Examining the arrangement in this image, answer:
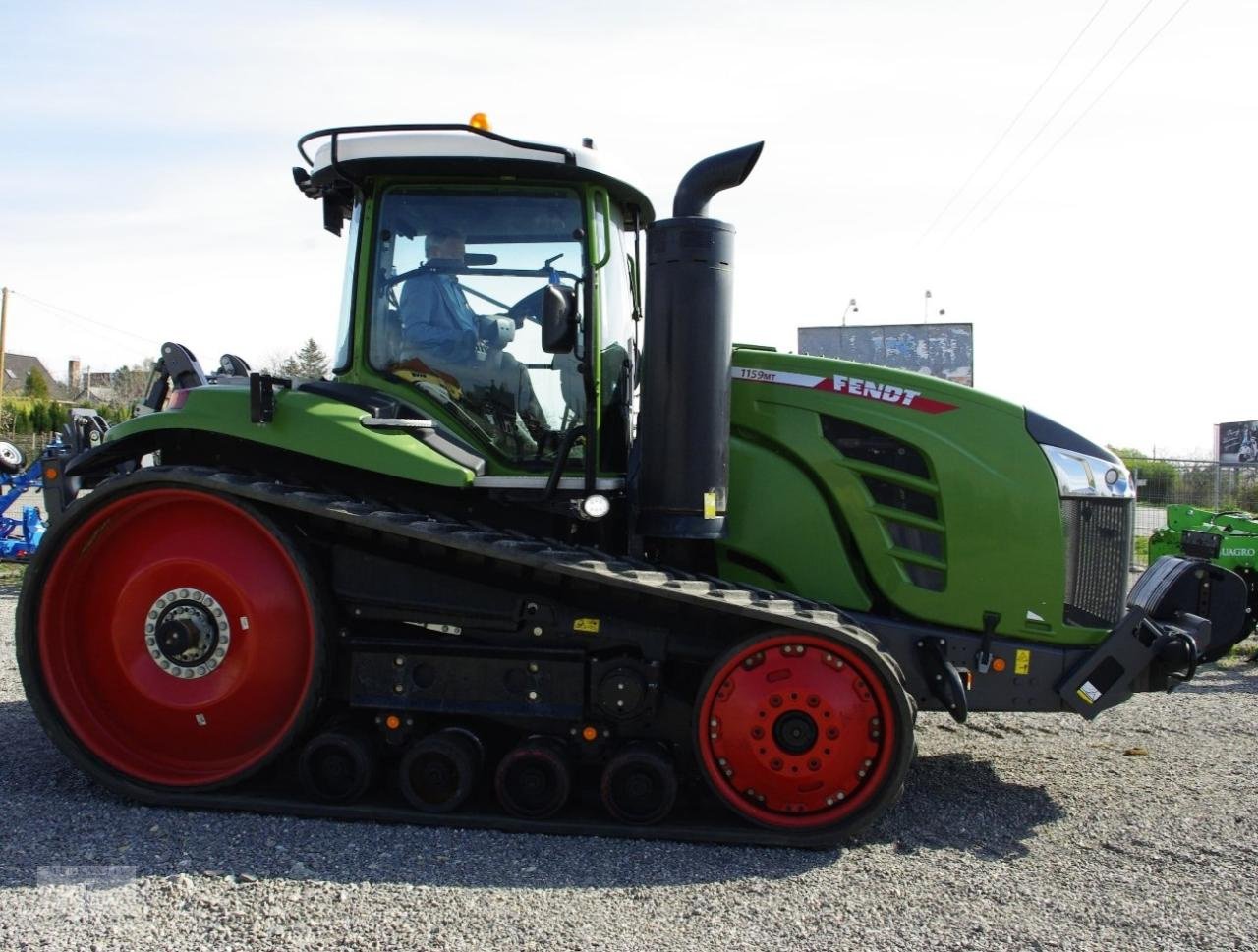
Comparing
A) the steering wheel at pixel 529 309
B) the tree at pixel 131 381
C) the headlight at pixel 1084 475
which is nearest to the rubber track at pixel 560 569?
the steering wheel at pixel 529 309

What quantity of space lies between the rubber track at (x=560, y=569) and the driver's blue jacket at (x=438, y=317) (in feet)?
2.43

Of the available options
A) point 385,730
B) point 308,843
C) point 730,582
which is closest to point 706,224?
point 730,582

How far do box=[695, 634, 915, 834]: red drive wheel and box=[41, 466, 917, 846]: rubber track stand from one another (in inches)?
3.0

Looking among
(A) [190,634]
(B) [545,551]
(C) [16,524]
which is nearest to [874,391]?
(B) [545,551]

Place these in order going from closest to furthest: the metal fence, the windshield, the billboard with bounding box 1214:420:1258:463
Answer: the windshield < the metal fence < the billboard with bounding box 1214:420:1258:463

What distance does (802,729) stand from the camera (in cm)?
434

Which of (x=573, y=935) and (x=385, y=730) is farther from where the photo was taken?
(x=385, y=730)

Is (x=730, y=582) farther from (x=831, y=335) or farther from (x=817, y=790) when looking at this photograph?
(x=831, y=335)

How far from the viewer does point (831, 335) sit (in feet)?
81.2

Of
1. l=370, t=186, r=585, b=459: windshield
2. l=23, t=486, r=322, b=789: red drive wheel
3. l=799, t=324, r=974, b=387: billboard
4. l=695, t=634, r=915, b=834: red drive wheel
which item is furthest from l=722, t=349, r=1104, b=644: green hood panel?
l=799, t=324, r=974, b=387: billboard

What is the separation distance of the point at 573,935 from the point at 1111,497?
3.06 metres

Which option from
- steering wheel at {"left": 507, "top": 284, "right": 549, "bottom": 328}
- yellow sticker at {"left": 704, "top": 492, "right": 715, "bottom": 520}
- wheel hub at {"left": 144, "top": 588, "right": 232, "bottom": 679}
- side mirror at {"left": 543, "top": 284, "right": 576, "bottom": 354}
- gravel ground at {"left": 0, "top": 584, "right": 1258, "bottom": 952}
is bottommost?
gravel ground at {"left": 0, "top": 584, "right": 1258, "bottom": 952}

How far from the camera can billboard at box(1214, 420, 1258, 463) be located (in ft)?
69.9

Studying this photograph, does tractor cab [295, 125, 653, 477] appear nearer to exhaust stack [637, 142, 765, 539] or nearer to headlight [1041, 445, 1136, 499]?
exhaust stack [637, 142, 765, 539]
